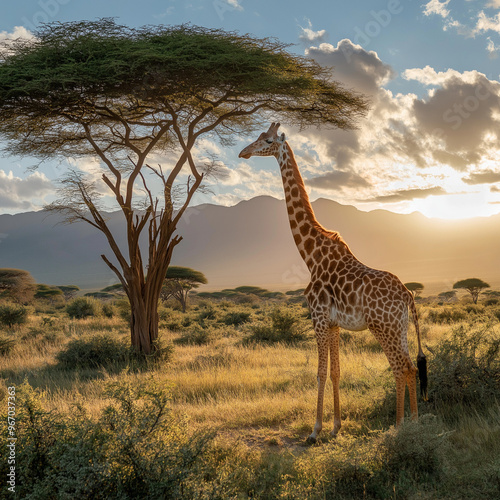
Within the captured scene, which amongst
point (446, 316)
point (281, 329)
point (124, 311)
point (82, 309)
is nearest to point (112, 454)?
point (281, 329)

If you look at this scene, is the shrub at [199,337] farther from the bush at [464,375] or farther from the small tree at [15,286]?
the small tree at [15,286]

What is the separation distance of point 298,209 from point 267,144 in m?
1.13

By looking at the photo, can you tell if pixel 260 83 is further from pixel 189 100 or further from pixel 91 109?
pixel 91 109

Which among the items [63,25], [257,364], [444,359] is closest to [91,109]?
[63,25]

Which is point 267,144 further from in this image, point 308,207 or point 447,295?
point 447,295

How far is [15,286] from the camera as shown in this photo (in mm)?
31547

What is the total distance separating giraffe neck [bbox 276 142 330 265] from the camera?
244 inches

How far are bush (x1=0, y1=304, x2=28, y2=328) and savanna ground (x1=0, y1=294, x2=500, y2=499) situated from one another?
9.02 meters

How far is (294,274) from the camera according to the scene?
538 ft

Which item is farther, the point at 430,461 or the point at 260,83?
the point at 260,83

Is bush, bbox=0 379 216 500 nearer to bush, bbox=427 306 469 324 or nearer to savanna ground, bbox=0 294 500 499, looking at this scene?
savanna ground, bbox=0 294 500 499

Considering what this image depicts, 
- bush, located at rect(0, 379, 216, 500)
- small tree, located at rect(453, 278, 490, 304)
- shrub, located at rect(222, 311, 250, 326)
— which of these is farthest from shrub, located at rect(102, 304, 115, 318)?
small tree, located at rect(453, 278, 490, 304)

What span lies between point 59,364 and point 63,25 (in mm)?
7841

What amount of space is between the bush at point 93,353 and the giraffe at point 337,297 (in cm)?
639
